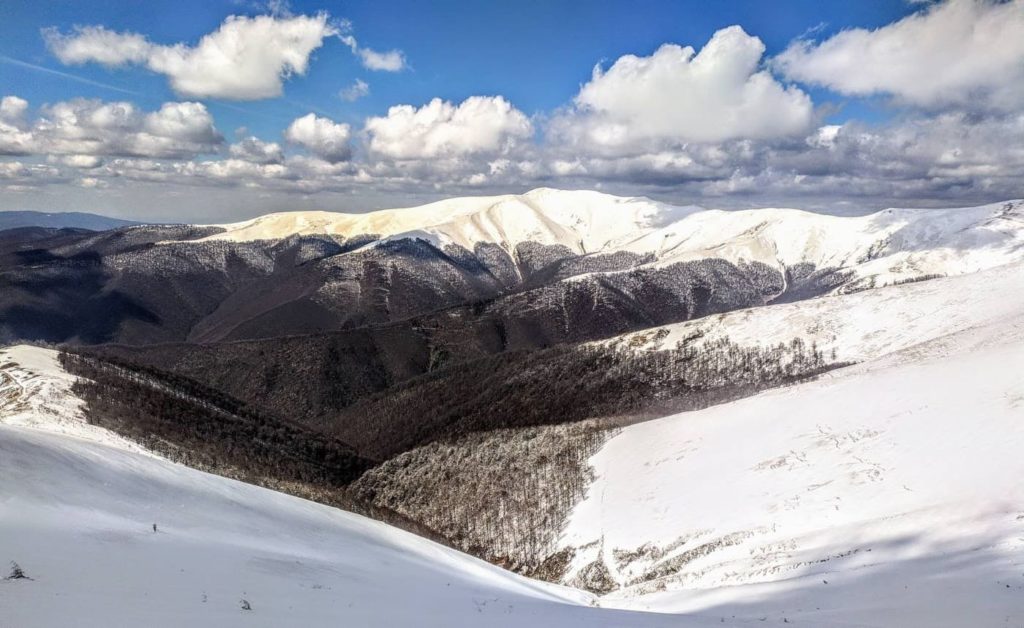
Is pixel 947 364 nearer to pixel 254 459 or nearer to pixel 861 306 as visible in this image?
pixel 861 306

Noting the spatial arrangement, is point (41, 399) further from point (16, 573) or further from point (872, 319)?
point (872, 319)

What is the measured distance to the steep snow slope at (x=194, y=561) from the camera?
1079 cm

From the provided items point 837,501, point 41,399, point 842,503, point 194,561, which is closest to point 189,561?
point 194,561

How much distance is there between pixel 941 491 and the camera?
1223 inches

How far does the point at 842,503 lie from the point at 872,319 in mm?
84073

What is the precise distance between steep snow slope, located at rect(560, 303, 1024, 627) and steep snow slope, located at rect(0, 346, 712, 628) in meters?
7.72

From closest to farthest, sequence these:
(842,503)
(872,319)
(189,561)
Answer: (189,561) < (842,503) < (872,319)

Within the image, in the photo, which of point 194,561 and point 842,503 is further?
point 842,503

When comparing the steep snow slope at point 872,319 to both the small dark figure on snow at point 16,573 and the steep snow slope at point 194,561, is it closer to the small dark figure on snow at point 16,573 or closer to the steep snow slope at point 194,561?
the steep snow slope at point 194,561

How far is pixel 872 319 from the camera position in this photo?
104 meters

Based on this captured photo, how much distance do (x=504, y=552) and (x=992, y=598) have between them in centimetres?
4936

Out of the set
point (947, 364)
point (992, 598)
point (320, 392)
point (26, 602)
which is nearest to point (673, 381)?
point (947, 364)

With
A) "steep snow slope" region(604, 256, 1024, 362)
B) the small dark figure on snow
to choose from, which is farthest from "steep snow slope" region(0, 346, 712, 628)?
"steep snow slope" region(604, 256, 1024, 362)

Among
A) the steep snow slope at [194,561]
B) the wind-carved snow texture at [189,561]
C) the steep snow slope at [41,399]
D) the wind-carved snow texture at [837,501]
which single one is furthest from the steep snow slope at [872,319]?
the steep snow slope at [41,399]
